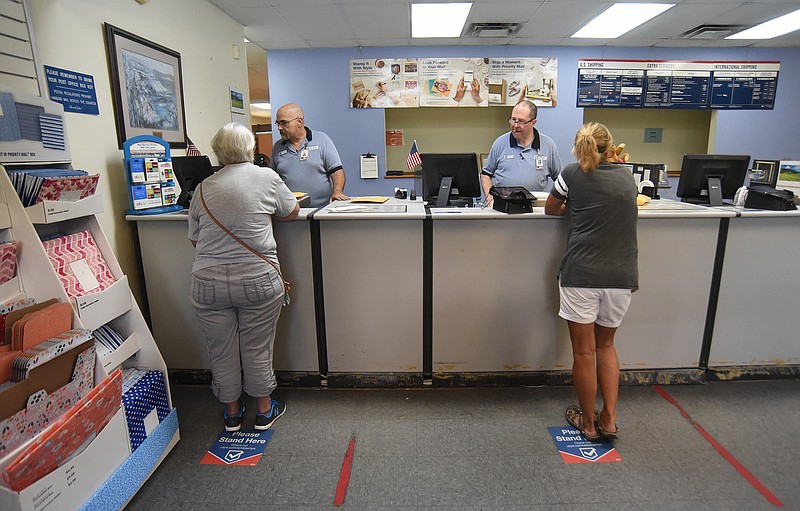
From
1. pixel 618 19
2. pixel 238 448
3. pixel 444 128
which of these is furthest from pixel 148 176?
pixel 618 19

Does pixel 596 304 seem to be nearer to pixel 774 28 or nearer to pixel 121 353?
pixel 121 353

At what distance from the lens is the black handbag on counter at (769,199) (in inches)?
97.2

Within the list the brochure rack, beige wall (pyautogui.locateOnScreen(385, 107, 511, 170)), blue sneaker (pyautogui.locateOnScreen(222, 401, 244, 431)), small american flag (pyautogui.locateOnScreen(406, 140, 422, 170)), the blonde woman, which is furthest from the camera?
beige wall (pyautogui.locateOnScreen(385, 107, 511, 170))

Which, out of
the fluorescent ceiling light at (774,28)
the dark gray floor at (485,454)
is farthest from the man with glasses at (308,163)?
the fluorescent ceiling light at (774,28)

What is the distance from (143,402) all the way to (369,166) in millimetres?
4216

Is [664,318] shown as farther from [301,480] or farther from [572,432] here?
[301,480]

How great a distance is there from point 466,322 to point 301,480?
1.19 metres

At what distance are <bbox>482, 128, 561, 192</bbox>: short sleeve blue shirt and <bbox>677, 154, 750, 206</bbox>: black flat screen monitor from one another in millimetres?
Answer: 872

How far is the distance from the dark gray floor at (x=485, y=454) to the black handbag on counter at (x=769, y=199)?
106 centimetres

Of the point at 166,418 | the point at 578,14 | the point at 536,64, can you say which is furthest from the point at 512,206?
the point at 536,64

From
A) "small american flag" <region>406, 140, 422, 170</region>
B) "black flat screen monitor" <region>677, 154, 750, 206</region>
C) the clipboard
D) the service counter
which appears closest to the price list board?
"small american flag" <region>406, 140, 422, 170</region>

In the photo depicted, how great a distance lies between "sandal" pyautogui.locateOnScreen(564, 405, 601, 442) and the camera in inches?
84.4

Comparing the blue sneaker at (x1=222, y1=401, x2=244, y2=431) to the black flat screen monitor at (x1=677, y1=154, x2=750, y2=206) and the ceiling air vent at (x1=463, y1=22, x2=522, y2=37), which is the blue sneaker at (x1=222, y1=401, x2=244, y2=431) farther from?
the ceiling air vent at (x1=463, y1=22, x2=522, y2=37)

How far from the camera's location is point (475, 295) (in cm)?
252
